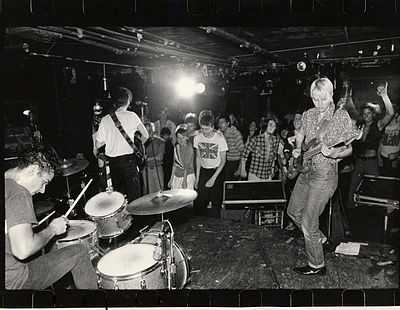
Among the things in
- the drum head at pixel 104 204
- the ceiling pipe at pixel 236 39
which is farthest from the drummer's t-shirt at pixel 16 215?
the ceiling pipe at pixel 236 39

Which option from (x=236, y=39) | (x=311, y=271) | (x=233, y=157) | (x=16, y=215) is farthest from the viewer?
(x=233, y=157)

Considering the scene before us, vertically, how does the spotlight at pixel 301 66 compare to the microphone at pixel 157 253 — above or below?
above

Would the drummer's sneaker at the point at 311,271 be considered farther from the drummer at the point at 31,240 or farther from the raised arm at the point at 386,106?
the drummer at the point at 31,240

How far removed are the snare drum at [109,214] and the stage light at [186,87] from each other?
3.73 feet

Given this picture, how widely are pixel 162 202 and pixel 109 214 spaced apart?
497 millimetres

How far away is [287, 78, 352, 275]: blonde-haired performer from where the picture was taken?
2.99 m

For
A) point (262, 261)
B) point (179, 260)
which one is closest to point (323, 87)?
point (262, 261)

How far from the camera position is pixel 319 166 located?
301 centimetres

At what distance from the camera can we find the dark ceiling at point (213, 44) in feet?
10.0

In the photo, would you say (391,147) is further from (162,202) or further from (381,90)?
(162,202)

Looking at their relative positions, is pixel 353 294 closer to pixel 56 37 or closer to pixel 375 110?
pixel 375 110

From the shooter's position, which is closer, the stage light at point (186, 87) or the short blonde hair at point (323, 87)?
the short blonde hair at point (323, 87)

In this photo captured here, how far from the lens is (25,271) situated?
264cm

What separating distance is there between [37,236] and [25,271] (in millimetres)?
385
